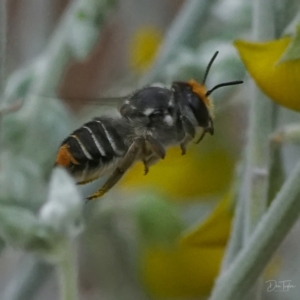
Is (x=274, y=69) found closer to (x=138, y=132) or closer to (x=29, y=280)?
(x=138, y=132)

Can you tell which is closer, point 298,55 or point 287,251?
point 298,55

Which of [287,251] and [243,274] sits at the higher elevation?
[243,274]

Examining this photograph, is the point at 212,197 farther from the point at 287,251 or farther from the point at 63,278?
the point at 63,278

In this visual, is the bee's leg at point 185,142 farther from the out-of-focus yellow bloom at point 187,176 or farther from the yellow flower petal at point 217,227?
the out-of-focus yellow bloom at point 187,176

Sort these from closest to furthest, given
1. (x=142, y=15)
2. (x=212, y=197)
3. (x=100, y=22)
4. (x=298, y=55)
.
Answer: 1. (x=298, y=55)
2. (x=100, y=22)
3. (x=212, y=197)
4. (x=142, y=15)

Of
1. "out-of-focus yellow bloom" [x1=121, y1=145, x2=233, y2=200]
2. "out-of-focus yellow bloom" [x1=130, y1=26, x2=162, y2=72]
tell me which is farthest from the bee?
"out-of-focus yellow bloom" [x1=130, y1=26, x2=162, y2=72]

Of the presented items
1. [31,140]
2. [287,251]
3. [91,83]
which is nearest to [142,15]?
[91,83]

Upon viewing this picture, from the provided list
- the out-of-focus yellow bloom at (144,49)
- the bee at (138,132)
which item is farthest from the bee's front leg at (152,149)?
the out-of-focus yellow bloom at (144,49)

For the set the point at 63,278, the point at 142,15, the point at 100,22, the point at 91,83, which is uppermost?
the point at 100,22
